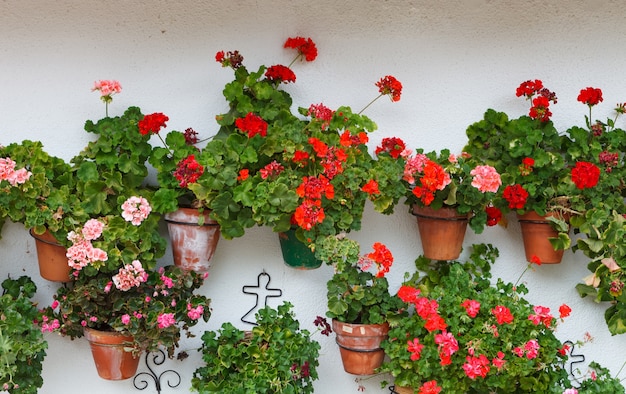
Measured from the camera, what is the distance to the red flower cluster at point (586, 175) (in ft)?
10.0

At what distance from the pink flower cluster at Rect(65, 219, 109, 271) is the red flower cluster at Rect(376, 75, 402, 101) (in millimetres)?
1265

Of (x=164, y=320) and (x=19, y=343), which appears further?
(x=164, y=320)

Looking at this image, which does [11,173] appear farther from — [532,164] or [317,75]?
[532,164]

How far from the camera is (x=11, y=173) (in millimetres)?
2797

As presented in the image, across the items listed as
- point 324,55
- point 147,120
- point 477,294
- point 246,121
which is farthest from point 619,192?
A: point 147,120

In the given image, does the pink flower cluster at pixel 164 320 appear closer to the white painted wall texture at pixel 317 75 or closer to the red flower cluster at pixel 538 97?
the white painted wall texture at pixel 317 75

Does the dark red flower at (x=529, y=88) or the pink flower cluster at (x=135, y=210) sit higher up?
the dark red flower at (x=529, y=88)

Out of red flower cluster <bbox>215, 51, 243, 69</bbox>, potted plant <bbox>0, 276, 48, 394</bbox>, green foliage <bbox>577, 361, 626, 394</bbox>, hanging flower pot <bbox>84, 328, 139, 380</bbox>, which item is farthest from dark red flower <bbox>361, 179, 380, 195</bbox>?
potted plant <bbox>0, 276, 48, 394</bbox>

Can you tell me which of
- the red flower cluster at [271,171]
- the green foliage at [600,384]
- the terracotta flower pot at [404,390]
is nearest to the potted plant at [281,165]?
the red flower cluster at [271,171]

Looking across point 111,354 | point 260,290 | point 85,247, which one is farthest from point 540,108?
point 111,354

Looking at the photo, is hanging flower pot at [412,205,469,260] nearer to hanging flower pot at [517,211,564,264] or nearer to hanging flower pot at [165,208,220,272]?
hanging flower pot at [517,211,564,264]

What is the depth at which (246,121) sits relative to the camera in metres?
2.96

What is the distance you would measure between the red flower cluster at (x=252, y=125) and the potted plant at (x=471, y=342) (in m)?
0.85

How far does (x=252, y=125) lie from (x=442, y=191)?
83 centimetres
